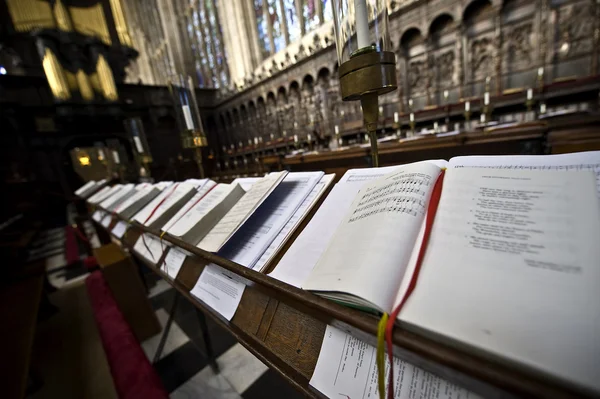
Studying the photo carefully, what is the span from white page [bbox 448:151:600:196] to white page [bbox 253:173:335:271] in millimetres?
384

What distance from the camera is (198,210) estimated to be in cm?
105

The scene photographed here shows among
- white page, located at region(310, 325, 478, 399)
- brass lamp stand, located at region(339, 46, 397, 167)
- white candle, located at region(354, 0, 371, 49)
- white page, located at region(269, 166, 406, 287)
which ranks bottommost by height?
white page, located at region(310, 325, 478, 399)

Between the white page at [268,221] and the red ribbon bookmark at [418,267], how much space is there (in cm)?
42

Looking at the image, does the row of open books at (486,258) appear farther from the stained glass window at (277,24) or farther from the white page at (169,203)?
the stained glass window at (277,24)

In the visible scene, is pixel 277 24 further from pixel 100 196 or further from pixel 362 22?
pixel 362 22

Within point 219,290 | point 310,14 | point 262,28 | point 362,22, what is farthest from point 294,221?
point 262,28

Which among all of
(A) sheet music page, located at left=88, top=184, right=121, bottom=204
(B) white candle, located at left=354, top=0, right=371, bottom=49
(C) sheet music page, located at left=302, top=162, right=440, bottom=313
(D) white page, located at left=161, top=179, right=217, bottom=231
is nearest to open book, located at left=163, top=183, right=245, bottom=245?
(D) white page, located at left=161, top=179, right=217, bottom=231

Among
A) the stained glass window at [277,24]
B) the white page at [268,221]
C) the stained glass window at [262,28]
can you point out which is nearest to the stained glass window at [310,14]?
the stained glass window at [277,24]

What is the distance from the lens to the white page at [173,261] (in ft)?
3.16

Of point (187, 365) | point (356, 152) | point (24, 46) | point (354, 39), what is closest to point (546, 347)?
point (354, 39)

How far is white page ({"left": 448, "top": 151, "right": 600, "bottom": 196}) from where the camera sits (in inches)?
18.1

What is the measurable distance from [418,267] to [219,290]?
0.58 meters

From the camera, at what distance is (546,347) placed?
273 mm

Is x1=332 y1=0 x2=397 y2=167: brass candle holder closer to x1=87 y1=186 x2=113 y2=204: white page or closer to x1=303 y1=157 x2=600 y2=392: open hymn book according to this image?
A: x1=303 y1=157 x2=600 y2=392: open hymn book
